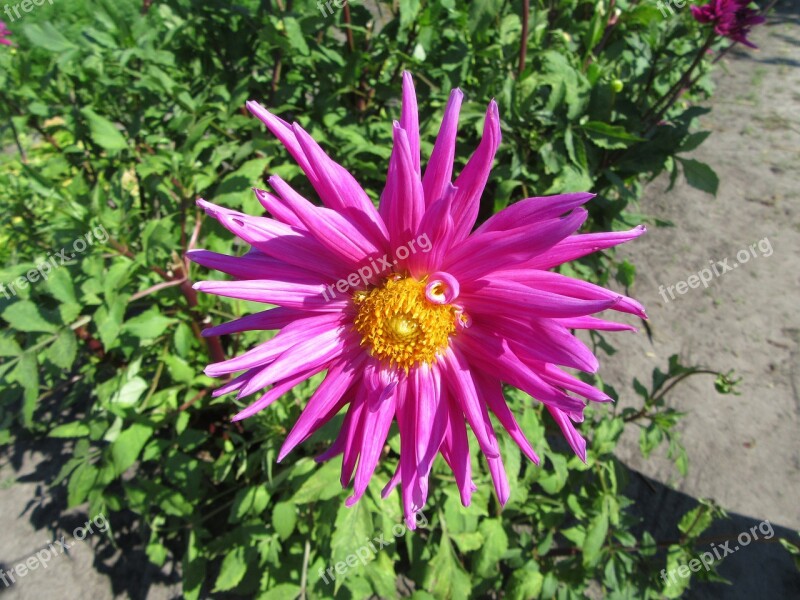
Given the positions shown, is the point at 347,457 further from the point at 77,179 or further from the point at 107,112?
the point at 107,112

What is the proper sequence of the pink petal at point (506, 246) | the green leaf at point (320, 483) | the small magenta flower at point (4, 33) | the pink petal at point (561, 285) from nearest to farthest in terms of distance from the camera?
the pink petal at point (506, 246) → the pink petal at point (561, 285) → the green leaf at point (320, 483) → the small magenta flower at point (4, 33)

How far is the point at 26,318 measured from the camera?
1.82 metres

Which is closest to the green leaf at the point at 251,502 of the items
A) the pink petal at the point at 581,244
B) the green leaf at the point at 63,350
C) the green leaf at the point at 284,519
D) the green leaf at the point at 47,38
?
the green leaf at the point at 284,519

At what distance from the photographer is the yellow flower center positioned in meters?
1.27

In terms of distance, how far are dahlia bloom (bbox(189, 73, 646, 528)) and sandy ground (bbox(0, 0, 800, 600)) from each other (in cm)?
185

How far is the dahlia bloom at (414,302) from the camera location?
1050mm

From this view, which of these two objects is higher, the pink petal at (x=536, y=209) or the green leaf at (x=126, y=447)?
the pink petal at (x=536, y=209)

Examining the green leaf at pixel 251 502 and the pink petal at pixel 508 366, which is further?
the green leaf at pixel 251 502

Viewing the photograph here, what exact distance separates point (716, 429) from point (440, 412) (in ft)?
10.3

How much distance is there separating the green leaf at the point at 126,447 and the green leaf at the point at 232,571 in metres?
0.60

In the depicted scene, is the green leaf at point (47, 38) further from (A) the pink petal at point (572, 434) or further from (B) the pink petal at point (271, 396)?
(A) the pink petal at point (572, 434)

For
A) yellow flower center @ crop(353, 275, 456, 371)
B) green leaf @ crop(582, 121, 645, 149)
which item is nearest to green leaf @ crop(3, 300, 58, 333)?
yellow flower center @ crop(353, 275, 456, 371)

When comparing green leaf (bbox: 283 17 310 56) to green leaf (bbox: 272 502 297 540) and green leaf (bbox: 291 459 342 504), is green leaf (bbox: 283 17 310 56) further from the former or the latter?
green leaf (bbox: 272 502 297 540)

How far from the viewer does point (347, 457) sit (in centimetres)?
125
